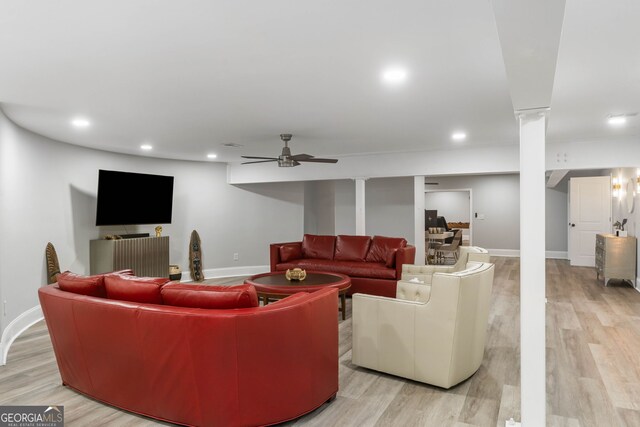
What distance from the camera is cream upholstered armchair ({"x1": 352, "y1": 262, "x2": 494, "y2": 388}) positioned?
116 inches

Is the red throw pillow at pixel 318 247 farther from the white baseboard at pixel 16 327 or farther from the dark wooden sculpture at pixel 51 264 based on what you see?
the white baseboard at pixel 16 327

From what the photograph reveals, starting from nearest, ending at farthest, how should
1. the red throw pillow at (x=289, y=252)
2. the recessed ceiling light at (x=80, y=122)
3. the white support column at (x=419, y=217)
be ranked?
the recessed ceiling light at (x=80, y=122) < the red throw pillow at (x=289, y=252) < the white support column at (x=419, y=217)

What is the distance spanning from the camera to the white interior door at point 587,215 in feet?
29.3

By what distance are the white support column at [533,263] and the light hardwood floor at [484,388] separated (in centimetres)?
35

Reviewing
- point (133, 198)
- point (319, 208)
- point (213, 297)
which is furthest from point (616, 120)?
point (133, 198)

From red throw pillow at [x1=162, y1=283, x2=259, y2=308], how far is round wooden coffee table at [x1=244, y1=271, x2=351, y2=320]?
2.07 meters

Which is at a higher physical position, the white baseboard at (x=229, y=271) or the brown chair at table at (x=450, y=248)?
the brown chair at table at (x=450, y=248)

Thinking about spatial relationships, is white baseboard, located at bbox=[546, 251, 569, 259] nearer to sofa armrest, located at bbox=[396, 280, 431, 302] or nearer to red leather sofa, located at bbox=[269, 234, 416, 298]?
red leather sofa, located at bbox=[269, 234, 416, 298]

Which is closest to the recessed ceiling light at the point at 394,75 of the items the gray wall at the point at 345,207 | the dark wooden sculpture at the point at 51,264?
the dark wooden sculpture at the point at 51,264

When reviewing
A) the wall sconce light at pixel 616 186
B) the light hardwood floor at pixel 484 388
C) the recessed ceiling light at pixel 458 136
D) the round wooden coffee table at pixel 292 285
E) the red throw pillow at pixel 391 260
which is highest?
the recessed ceiling light at pixel 458 136

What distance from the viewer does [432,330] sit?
3.00 m

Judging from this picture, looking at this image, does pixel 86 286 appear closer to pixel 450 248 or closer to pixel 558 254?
pixel 450 248

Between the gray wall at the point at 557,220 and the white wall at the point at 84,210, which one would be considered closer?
the white wall at the point at 84,210

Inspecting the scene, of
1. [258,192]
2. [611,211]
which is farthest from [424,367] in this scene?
[611,211]
